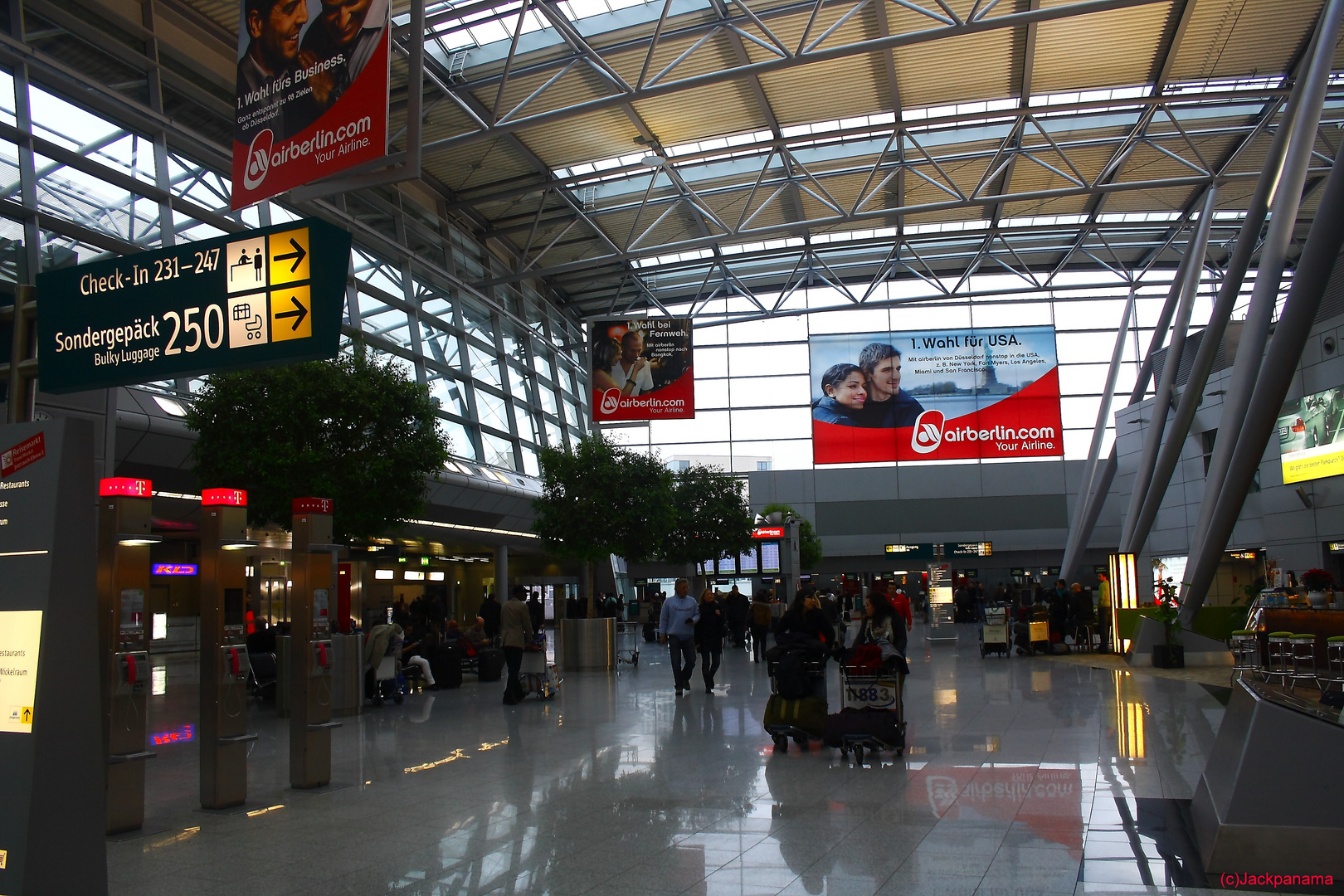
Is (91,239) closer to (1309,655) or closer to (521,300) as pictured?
(1309,655)

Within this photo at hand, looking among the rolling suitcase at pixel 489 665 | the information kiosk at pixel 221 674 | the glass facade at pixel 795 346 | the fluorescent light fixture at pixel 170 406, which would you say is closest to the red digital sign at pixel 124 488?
the information kiosk at pixel 221 674

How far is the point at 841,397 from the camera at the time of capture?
39438mm

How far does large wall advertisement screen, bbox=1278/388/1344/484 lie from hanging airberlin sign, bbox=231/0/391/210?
902 inches

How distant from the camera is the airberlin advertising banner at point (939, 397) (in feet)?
126

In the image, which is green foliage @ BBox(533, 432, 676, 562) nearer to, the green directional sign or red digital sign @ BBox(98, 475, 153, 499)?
red digital sign @ BBox(98, 475, 153, 499)

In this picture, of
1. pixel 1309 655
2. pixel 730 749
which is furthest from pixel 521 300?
pixel 1309 655

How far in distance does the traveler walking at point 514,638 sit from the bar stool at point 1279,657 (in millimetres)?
9339

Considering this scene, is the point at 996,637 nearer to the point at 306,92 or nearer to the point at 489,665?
the point at 489,665

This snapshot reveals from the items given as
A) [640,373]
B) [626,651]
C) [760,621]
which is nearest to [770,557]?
[626,651]

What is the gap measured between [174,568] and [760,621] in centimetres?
1369

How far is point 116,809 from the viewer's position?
6.55 m

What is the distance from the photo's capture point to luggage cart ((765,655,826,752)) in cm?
931

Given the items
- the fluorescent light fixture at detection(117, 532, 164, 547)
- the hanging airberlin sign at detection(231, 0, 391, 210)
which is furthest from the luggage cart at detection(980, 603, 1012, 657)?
the fluorescent light fixture at detection(117, 532, 164, 547)

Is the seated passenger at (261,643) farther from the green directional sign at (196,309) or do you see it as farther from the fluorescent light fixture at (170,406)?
the green directional sign at (196,309)
